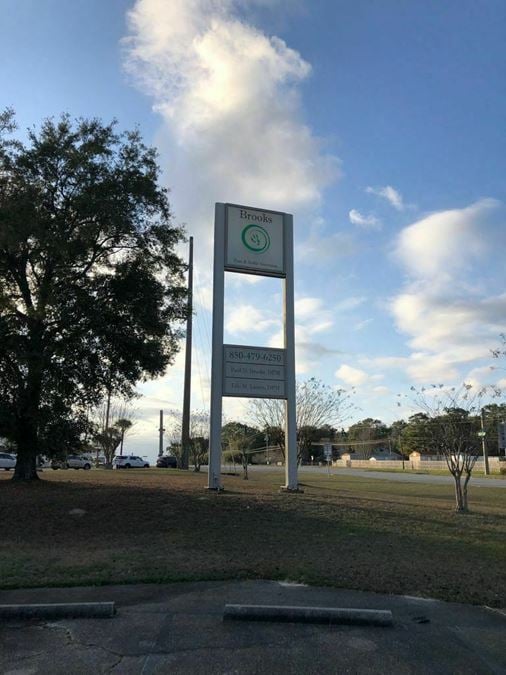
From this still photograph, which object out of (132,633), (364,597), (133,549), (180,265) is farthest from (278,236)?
(132,633)

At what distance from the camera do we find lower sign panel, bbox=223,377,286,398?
17234 millimetres

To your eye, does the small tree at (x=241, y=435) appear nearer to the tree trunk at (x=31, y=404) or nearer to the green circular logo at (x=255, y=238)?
the tree trunk at (x=31, y=404)

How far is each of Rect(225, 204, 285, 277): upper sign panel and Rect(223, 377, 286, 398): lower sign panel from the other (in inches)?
136

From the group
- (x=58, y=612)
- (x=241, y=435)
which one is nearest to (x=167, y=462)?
(x=241, y=435)

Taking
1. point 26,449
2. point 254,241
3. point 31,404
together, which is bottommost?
point 26,449

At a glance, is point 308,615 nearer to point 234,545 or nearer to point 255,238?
point 234,545

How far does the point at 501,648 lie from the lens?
5.15 metres

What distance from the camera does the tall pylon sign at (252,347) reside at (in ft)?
56.5

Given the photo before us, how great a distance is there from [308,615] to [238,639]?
2.73 feet

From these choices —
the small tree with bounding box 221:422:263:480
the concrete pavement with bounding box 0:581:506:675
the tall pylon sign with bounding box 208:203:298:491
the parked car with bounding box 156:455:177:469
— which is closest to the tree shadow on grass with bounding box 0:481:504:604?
the concrete pavement with bounding box 0:581:506:675

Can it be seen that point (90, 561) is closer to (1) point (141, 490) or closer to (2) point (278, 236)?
(1) point (141, 490)

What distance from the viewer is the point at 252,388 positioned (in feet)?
57.1

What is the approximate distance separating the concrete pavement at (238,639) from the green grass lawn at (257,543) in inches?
26.6

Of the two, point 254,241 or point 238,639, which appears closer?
point 238,639
